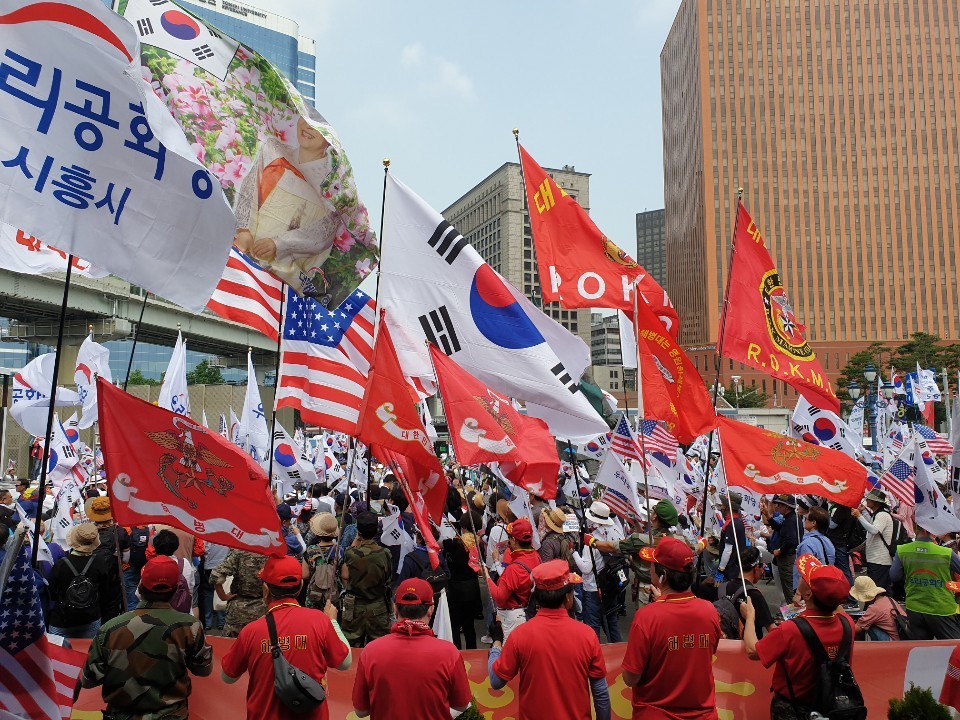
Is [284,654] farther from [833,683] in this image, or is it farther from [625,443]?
[625,443]

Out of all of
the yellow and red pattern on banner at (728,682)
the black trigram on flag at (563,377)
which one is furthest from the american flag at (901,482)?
the black trigram on flag at (563,377)

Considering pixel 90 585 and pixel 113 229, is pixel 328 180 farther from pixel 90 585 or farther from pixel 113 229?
pixel 90 585

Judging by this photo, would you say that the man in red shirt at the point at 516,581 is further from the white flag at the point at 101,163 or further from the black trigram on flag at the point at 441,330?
the white flag at the point at 101,163

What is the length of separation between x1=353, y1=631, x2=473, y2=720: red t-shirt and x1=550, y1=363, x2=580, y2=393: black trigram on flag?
4258 mm

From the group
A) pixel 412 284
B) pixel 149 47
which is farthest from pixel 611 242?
pixel 149 47

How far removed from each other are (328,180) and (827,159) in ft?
396

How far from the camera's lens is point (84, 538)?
20.4 ft

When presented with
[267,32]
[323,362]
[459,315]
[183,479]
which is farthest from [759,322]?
[267,32]

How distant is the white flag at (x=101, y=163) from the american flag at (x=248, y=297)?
4278mm

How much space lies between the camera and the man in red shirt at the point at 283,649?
437cm

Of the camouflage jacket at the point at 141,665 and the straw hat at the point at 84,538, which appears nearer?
the camouflage jacket at the point at 141,665

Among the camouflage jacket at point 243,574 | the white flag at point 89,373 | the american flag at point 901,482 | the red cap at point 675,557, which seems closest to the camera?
the red cap at point 675,557

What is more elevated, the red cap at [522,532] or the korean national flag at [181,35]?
the korean national flag at [181,35]

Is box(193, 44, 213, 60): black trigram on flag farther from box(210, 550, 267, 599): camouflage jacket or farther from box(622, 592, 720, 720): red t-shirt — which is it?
box(622, 592, 720, 720): red t-shirt
